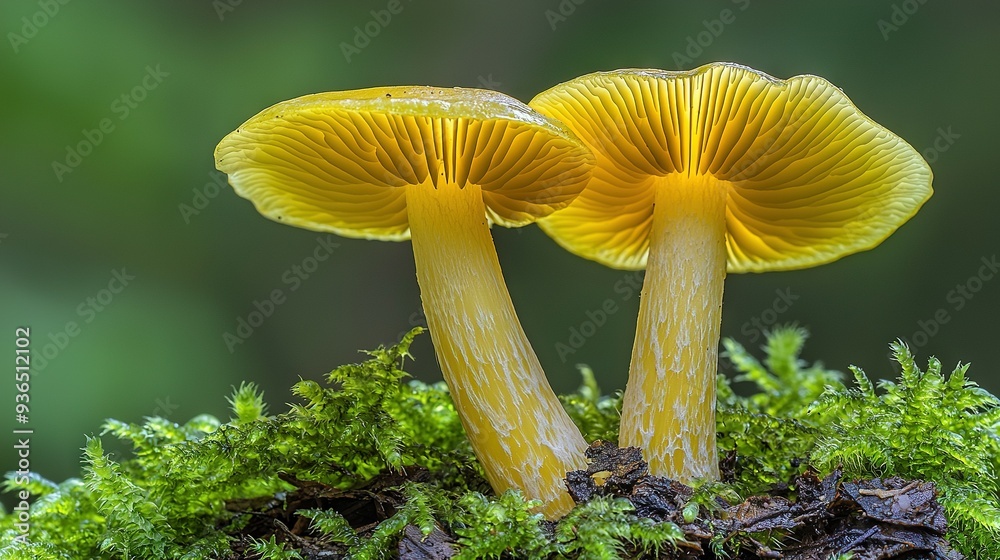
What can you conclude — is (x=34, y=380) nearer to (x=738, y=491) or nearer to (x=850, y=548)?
(x=738, y=491)

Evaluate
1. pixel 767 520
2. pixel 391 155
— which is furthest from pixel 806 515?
pixel 391 155

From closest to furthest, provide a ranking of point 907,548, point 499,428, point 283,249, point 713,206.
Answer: point 907,548 → point 499,428 → point 713,206 → point 283,249

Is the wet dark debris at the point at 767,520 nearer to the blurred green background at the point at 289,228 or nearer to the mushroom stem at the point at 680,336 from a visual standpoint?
the mushroom stem at the point at 680,336

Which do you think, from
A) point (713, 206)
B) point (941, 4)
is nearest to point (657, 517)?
point (713, 206)

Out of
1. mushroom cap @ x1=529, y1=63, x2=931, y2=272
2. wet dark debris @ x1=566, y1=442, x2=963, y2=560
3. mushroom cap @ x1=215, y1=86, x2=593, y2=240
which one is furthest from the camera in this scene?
mushroom cap @ x1=529, y1=63, x2=931, y2=272

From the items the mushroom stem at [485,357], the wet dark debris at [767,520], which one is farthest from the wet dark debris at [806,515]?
the mushroom stem at [485,357]

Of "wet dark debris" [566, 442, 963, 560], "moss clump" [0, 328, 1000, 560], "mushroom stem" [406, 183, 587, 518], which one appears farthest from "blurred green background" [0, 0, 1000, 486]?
"wet dark debris" [566, 442, 963, 560]

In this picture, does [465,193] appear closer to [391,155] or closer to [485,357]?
[391,155]

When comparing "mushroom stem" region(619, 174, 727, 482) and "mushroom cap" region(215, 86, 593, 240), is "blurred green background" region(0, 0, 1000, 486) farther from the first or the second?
"mushroom stem" region(619, 174, 727, 482)
